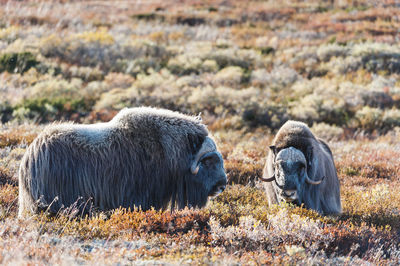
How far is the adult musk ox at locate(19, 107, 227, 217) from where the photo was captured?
465cm

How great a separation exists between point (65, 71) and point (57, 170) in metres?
13.5

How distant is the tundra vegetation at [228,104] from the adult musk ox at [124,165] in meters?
0.26

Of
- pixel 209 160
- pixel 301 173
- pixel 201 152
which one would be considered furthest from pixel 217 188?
pixel 301 173

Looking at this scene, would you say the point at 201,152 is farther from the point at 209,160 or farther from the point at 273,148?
the point at 273,148

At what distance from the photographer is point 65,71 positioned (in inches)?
683

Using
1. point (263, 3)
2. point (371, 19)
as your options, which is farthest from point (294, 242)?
point (263, 3)

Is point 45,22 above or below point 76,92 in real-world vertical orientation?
above

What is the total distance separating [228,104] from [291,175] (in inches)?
369

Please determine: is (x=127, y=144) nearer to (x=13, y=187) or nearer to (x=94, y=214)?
(x=94, y=214)

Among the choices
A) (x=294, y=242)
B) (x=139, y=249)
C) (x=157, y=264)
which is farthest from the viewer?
(x=294, y=242)

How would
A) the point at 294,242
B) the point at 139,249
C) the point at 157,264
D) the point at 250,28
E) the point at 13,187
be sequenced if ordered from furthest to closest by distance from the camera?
the point at 250,28 < the point at 13,187 < the point at 294,242 < the point at 139,249 < the point at 157,264

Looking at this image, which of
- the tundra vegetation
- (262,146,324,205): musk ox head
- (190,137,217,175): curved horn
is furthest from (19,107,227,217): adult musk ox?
(262,146,324,205): musk ox head

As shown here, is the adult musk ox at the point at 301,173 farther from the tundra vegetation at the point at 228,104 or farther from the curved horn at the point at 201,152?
the curved horn at the point at 201,152

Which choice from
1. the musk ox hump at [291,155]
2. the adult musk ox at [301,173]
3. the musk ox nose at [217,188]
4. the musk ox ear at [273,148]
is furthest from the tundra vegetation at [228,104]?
the musk ox ear at [273,148]
